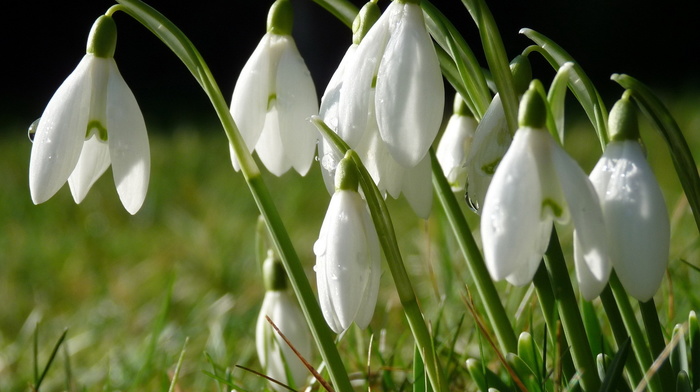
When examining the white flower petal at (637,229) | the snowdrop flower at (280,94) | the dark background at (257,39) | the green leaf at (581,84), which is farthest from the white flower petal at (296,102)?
the dark background at (257,39)

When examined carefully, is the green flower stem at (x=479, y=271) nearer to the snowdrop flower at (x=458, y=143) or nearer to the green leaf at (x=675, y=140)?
the snowdrop flower at (x=458, y=143)

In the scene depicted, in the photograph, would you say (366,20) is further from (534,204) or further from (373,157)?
(534,204)

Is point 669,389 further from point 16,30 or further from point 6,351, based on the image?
point 16,30

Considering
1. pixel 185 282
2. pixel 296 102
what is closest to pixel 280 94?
pixel 296 102

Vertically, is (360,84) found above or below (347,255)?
above

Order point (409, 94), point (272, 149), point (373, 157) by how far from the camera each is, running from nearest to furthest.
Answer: point (409, 94) < point (373, 157) < point (272, 149)

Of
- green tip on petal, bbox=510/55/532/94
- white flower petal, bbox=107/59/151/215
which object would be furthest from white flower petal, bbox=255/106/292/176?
green tip on petal, bbox=510/55/532/94

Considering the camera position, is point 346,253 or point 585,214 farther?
point 346,253
